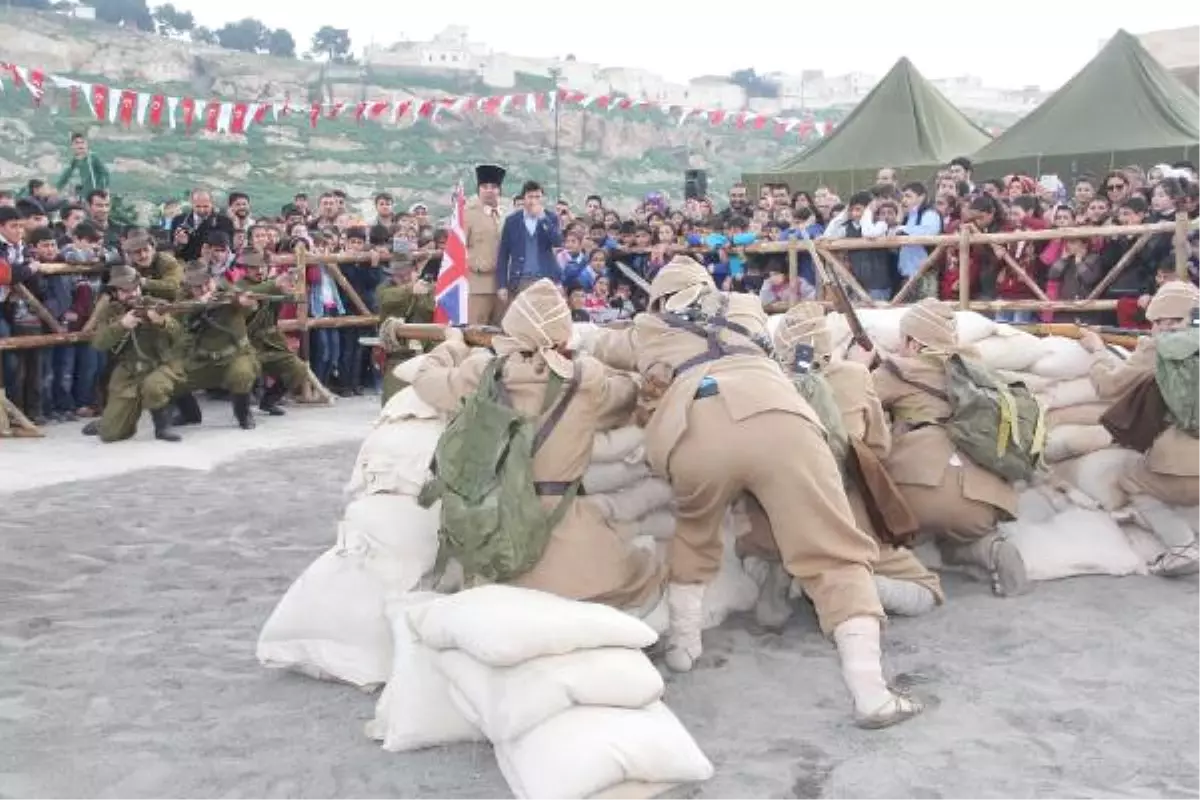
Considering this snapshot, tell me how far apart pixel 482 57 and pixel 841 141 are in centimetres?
6997

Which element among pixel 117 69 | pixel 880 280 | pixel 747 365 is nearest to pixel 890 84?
pixel 880 280

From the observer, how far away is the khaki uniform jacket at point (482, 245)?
8.54m

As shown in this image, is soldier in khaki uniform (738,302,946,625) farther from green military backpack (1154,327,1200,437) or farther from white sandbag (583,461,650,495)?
green military backpack (1154,327,1200,437)

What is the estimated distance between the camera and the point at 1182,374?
4.74 meters

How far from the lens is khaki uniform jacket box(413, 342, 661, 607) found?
3705 mm

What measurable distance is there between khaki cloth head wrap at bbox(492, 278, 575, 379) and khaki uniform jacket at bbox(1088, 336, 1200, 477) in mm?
2422

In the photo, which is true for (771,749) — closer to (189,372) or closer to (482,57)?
(189,372)

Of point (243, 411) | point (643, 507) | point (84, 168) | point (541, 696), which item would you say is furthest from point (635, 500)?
point (84, 168)

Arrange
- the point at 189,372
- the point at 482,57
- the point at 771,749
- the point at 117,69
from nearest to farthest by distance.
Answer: the point at 771,749 < the point at 189,372 < the point at 117,69 < the point at 482,57

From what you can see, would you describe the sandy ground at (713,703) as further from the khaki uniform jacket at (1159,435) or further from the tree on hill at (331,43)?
the tree on hill at (331,43)

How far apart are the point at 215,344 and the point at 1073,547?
18.7ft

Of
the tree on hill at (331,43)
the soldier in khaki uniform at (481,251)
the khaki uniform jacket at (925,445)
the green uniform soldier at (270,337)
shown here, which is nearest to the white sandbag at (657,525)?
the khaki uniform jacket at (925,445)

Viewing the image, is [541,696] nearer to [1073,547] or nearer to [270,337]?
[1073,547]

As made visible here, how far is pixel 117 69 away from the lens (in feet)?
203
